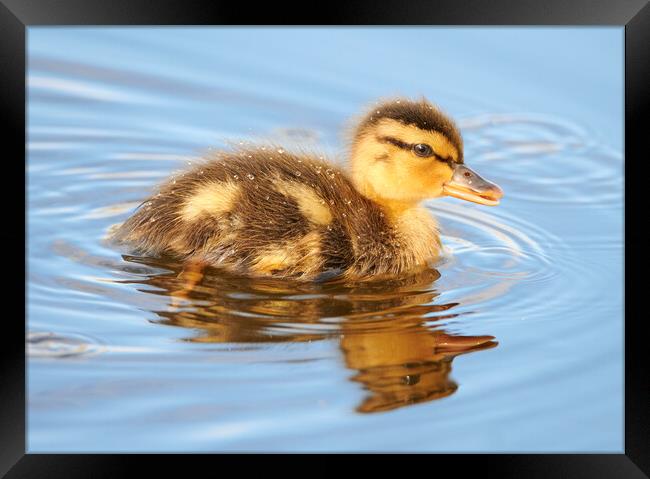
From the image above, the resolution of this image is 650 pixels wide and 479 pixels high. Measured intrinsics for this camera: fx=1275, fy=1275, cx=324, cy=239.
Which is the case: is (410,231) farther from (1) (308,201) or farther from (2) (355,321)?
(2) (355,321)

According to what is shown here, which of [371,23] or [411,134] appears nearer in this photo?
[371,23]

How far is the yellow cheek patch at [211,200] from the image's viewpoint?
4.38 metres

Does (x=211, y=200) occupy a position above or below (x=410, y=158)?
below

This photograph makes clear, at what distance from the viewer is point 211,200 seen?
14.4ft

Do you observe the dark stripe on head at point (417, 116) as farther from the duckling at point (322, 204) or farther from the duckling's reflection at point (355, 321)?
the duckling's reflection at point (355, 321)

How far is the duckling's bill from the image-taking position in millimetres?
4656

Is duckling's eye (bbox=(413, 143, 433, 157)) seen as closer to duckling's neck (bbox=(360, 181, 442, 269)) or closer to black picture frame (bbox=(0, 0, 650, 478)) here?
duckling's neck (bbox=(360, 181, 442, 269))

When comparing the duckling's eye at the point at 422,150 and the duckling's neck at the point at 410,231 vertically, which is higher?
the duckling's eye at the point at 422,150

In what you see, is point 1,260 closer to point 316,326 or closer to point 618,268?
point 316,326

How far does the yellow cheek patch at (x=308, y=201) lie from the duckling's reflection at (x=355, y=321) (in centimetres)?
23

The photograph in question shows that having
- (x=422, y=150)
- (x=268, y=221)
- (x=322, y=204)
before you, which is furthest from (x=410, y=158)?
(x=268, y=221)

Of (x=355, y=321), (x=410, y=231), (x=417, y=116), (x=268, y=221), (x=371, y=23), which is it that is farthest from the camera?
(x=410, y=231)

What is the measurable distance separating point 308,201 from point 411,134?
459 millimetres

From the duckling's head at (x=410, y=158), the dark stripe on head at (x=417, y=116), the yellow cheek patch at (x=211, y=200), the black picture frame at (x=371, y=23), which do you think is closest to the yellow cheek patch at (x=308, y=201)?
the yellow cheek patch at (x=211, y=200)
